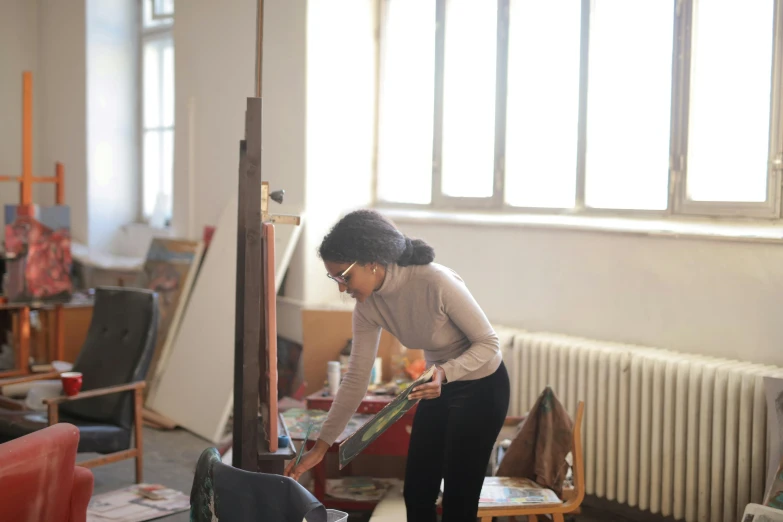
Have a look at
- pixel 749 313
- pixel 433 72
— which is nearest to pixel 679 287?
pixel 749 313

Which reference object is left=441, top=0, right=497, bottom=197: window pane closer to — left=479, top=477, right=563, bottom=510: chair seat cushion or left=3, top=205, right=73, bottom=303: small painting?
left=479, top=477, right=563, bottom=510: chair seat cushion

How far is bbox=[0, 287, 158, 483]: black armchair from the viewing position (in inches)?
158

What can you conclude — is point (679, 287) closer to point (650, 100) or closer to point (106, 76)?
point (650, 100)

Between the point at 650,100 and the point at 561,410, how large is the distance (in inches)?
69.8

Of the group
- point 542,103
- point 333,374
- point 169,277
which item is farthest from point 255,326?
point 169,277

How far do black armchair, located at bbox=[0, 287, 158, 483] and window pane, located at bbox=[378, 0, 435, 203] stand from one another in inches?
71.5

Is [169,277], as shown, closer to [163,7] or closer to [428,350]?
[163,7]

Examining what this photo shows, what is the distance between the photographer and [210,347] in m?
5.30

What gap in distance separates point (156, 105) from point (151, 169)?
57cm

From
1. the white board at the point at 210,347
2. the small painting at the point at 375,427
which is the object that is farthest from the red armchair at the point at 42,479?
the white board at the point at 210,347

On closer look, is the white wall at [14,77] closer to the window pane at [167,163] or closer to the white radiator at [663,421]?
the window pane at [167,163]

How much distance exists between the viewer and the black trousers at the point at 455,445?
2.53m

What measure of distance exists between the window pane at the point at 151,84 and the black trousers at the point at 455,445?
547 centimetres

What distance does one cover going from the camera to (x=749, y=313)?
353 centimetres
